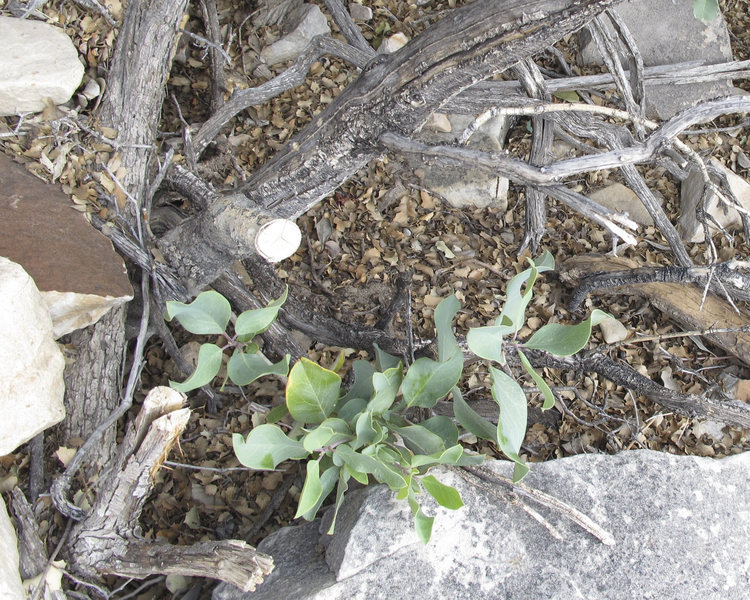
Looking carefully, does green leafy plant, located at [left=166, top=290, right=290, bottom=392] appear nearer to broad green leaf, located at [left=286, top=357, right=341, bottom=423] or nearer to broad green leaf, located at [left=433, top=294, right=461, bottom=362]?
broad green leaf, located at [left=286, top=357, right=341, bottom=423]

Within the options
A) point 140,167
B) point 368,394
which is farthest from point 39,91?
point 368,394

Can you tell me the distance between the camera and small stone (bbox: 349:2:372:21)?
110 inches

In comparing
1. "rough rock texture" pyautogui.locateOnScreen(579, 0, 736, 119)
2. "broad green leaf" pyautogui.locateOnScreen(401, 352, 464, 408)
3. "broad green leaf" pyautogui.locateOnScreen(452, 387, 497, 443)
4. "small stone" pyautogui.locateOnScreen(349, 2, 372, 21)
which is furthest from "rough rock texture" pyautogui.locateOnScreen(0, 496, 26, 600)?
"rough rock texture" pyautogui.locateOnScreen(579, 0, 736, 119)

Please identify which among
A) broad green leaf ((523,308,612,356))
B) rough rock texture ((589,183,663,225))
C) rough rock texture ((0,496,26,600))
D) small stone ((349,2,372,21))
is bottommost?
rough rock texture ((589,183,663,225))

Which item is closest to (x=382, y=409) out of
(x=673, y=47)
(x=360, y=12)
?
(x=360, y=12)

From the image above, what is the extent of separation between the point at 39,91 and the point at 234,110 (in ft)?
2.14

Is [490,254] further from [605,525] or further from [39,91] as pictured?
[39,91]

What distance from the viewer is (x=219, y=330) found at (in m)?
1.66

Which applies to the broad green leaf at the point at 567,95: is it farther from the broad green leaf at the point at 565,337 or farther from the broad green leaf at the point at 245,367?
the broad green leaf at the point at 245,367

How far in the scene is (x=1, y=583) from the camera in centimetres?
141

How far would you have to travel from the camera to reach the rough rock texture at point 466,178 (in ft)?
8.64

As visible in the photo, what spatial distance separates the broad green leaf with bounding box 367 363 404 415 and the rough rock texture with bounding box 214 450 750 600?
11.6 inches

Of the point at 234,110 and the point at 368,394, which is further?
the point at 234,110

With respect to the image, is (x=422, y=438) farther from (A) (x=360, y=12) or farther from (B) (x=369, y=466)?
(A) (x=360, y=12)
